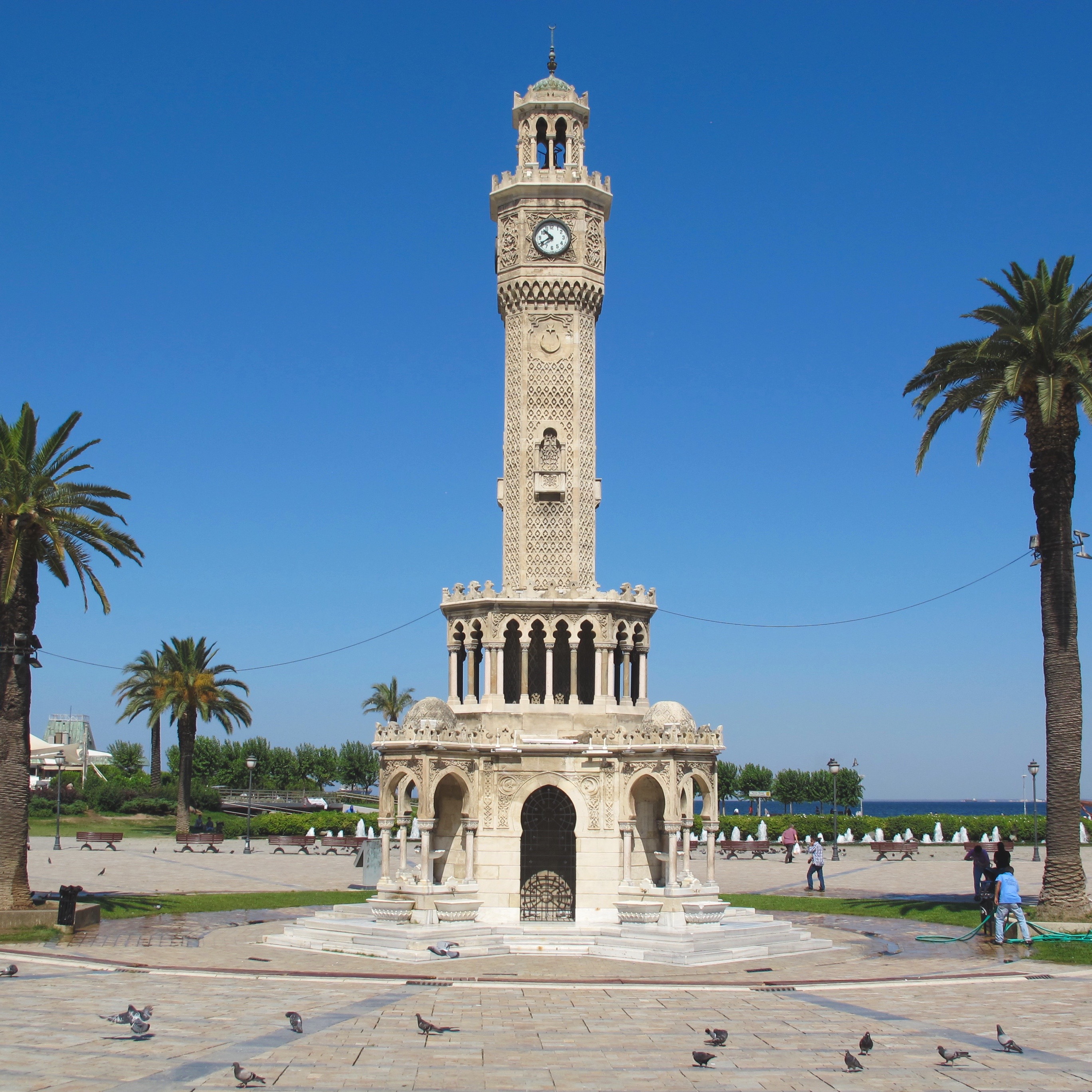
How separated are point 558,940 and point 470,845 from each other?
3136 millimetres

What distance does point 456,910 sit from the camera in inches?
1043

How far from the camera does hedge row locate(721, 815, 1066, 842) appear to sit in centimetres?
5703

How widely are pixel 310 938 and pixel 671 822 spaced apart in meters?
8.03

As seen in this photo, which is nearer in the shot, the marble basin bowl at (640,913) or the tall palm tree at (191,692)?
the marble basin bowl at (640,913)

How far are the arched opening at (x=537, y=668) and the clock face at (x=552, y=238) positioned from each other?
962cm

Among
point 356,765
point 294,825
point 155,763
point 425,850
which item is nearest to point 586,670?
point 425,850

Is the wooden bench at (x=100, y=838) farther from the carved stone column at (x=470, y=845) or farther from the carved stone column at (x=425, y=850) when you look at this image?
the carved stone column at (x=425, y=850)

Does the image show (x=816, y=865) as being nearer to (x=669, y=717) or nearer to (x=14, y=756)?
(x=669, y=717)

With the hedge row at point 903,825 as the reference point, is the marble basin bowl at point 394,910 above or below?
above

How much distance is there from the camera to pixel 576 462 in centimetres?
3070

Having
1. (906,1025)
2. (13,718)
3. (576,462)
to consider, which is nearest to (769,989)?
(906,1025)

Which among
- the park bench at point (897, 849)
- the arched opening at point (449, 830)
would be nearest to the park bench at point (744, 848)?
the park bench at point (897, 849)

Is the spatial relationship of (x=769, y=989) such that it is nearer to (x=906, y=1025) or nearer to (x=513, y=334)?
(x=906, y=1025)

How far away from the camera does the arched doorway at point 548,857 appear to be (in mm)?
28391
